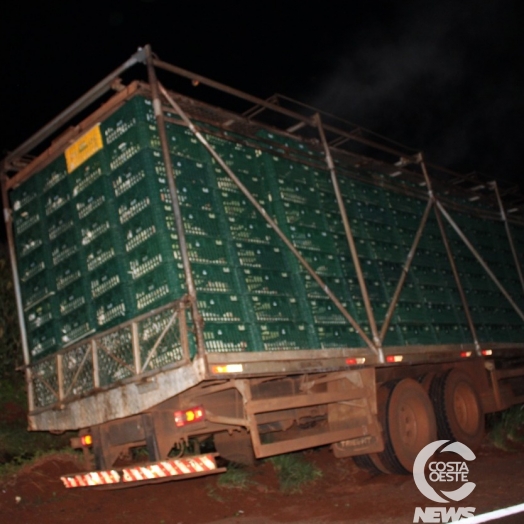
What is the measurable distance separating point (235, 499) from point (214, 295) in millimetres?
2913

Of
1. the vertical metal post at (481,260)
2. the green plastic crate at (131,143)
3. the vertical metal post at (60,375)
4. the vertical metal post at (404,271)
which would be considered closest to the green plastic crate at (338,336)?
the vertical metal post at (404,271)

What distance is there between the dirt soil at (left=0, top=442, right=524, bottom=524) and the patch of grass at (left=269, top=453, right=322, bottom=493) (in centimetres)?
11

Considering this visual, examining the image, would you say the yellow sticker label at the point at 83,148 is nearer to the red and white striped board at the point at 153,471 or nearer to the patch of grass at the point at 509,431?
the red and white striped board at the point at 153,471

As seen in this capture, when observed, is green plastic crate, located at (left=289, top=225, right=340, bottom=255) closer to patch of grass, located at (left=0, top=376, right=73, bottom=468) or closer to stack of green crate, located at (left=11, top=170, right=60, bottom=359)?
stack of green crate, located at (left=11, top=170, right=60, bottom=359)

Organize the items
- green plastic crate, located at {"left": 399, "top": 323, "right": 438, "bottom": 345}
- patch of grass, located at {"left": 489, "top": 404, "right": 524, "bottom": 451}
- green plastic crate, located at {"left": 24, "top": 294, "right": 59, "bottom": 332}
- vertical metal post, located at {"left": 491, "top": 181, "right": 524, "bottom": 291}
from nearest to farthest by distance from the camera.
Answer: green plastic crate, located at {"left": 24, "top": 294, "right": 59, "bottom": 332}
green plastic crate, located at {"left": 399, "top": 323, "right": 438, "bottom": 345}
patch of grass, located at {"left": 489, "top": 404, "right": 524, "bottom": 451}
vertical metal post, located at {"left": 491, "top": 181, "right": 524, "bottom": 291}

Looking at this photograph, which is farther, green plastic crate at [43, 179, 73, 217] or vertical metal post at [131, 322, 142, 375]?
green plastic crate at [43, 179, 73, 217]

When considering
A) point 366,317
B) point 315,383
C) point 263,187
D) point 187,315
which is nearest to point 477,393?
point 366,317

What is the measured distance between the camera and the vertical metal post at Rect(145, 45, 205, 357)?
18.9ft

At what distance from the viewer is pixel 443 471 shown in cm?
848

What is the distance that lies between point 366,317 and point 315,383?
3.66ft

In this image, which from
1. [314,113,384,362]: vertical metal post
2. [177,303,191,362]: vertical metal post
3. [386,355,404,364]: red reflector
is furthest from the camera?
[386,355,404,364]: red reflector

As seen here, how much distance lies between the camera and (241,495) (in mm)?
7809

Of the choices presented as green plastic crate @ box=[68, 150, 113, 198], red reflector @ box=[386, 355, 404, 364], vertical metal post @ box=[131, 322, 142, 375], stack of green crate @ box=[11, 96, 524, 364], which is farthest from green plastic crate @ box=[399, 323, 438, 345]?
green plastic crate @ box=[68, 150, 113, 198]

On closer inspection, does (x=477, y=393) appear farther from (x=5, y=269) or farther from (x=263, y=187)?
(x=5, y=269)
